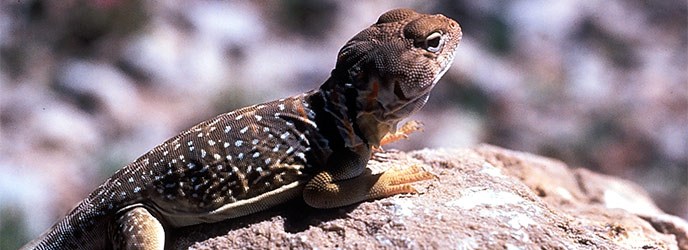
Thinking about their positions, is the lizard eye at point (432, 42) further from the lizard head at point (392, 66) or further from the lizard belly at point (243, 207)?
the lizard belly at point (243, 207)

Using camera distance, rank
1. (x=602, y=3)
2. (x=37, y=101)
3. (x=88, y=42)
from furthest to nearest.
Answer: (x=602, y=3), (x=88, y=42), (x=37, y=101)

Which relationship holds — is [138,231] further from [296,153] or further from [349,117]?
[349,117]

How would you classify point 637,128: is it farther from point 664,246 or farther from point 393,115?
point 393,115

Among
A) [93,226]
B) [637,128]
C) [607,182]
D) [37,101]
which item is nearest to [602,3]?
[637,128]

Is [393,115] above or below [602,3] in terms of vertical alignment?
below

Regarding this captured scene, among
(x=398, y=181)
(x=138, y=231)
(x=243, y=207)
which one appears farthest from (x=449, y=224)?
(x=138, y=231)

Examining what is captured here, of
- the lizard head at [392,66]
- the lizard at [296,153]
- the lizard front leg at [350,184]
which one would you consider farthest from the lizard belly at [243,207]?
the lizard head at [392,66]
